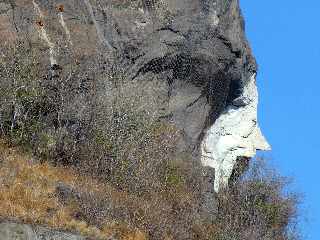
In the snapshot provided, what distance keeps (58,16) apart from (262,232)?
970cm

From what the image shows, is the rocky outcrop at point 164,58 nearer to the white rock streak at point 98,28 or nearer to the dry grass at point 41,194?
the white rock streak at point 98,28

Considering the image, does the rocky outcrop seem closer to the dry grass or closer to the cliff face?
the cliff face

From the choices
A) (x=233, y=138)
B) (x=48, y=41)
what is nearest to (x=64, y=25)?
(x=48, y=41)

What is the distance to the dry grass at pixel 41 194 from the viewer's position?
739 inches

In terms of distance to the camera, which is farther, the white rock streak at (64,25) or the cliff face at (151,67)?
the white rock streak at (64,25)

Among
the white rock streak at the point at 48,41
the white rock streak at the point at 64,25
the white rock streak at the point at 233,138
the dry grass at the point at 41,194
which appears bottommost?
the dry grass at the point at 41,194

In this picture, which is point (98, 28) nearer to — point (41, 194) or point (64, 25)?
point (64, 25)

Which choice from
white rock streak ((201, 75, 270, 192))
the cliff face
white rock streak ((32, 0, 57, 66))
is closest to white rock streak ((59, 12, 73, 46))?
the cliff face

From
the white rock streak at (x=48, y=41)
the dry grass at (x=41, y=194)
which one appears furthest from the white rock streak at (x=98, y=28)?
the dry grass at (x=41, y=194)

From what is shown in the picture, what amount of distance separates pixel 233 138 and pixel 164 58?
15.3ft

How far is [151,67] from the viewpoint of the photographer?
1119 inches

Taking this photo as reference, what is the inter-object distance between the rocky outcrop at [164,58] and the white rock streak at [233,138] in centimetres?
4

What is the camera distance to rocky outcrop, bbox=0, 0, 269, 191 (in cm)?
2652

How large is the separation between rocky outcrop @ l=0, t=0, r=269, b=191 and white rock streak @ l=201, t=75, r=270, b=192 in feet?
0.13
